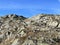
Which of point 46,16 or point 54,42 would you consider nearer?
point 54,42

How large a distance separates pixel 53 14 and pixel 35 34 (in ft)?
99.9

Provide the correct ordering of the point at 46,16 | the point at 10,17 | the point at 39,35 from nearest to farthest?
the point at 39,35, the point at 46,16, the point at 10,17

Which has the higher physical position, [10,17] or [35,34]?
[10,17]

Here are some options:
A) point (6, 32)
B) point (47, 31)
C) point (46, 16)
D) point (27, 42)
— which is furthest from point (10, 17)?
Answer: point (27, 42)

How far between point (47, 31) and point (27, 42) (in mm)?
9037

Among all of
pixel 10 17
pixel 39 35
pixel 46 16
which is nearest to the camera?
pixel 39 35

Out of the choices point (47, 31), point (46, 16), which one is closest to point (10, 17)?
point (46, 16)

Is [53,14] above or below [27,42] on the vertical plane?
above

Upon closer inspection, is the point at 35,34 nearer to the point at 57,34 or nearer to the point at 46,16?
the point at 57,34

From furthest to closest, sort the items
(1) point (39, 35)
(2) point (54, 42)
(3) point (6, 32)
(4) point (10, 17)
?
(4) point (10, 17), (3) point (6, 32), (1) point (39, 35), (2) point (54, 42)

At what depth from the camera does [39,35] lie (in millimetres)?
Result: 52125

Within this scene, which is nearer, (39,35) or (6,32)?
(39,35)

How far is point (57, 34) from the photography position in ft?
174

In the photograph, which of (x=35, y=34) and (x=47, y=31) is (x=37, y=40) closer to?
(x=35, y=34)
